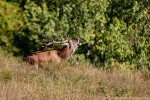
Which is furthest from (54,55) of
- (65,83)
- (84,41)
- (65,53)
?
(65,83)

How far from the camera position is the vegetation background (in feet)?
32.2

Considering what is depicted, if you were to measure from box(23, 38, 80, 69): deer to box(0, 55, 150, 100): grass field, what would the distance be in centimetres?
34

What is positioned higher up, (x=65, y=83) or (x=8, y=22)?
(x=8, y=22)

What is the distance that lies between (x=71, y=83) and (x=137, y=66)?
5.01 m

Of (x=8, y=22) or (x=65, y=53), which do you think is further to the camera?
(x=65, y=53)

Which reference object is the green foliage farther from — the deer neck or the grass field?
the deer neck

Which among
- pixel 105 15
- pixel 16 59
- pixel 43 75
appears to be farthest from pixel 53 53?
pixel 105 15

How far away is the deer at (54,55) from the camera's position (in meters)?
11.9

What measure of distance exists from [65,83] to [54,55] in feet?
7.59

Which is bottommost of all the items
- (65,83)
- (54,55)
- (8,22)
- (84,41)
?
(65,83)

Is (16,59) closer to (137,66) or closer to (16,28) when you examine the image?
(16,28)

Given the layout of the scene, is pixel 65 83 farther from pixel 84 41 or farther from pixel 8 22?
pixel 84 41

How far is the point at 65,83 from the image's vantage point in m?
9.90

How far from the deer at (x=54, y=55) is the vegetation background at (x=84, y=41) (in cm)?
49
